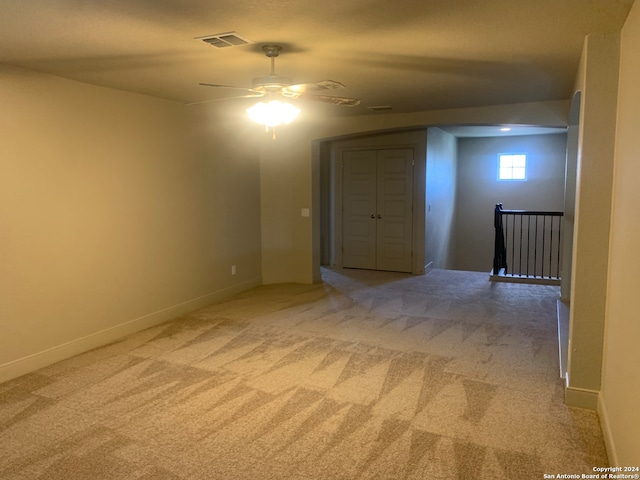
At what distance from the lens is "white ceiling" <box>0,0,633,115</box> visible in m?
2.54

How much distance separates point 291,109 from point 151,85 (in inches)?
67.3

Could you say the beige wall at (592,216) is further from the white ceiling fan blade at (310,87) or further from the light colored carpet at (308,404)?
the white ceiling fan blade at (310,87)

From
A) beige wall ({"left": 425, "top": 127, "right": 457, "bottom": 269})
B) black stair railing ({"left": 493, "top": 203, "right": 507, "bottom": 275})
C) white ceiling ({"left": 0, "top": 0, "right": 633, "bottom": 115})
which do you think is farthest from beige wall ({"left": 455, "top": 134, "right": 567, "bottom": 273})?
white ceiling ({"left": 0, "top": 0, "right": 633, "bottom": 115})

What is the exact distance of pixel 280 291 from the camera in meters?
6.63

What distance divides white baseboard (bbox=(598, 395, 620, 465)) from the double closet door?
16.1 feet

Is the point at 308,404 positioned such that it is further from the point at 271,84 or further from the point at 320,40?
the point at 320,40

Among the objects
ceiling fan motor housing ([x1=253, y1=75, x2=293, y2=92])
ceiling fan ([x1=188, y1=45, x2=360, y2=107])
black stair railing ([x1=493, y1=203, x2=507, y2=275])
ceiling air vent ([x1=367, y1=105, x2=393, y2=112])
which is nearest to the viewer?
ceiling fan ([x1=188, y1=45, x2=360, y2=107])

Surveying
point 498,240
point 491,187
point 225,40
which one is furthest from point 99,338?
point 491,187

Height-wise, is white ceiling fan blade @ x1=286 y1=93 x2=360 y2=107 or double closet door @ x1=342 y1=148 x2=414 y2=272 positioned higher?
white ceiling fan blade @ x1=286 y1=93 x2=360 y2=107

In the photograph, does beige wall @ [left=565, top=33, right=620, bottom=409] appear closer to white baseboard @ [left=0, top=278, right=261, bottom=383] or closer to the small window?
white baseboard @ [left=0, top=278, right=261, bottom=383]

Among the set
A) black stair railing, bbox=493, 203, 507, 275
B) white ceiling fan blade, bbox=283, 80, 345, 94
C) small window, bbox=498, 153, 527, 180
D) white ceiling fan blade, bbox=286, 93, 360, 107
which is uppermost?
white ceiling fan blade, bbox=283, 80, 345, 94

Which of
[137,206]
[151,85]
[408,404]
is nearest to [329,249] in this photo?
[137,206]

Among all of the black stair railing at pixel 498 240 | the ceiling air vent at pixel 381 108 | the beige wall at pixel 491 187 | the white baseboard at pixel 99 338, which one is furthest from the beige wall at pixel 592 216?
the beige wall at pixel 491 187

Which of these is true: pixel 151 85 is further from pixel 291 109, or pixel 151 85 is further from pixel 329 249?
pixel 329 249
